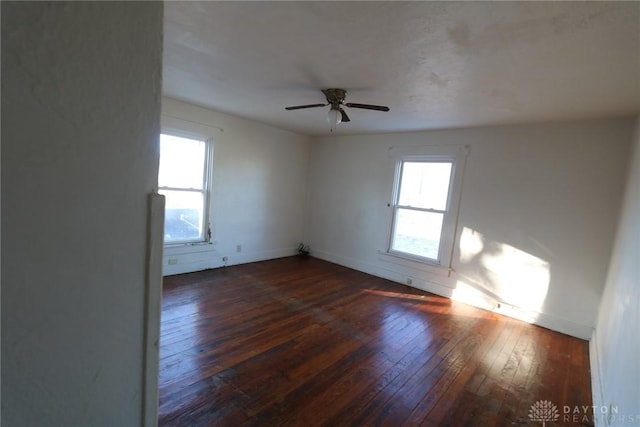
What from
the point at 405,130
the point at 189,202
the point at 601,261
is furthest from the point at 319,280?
the point at 601,261

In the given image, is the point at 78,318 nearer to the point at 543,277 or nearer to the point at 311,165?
the point at 543,277

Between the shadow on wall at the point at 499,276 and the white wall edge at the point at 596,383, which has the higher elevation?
the shadow on wall at the point at 499,276

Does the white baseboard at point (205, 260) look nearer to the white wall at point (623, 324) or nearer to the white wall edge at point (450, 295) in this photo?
the white wall edge at point (450, 295)

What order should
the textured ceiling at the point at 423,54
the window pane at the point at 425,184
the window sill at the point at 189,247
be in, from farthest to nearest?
the window pane at the point at 425,184, the window sill at the point at 189,247, the textured ceiling at the point at 423,54

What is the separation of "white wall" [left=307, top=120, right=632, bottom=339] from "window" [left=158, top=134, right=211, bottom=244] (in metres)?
2.81

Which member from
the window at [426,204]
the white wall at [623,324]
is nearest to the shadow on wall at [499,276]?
the window at [426,204]

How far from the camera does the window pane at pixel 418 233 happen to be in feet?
13.9

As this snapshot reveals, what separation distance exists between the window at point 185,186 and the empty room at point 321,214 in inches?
1.2

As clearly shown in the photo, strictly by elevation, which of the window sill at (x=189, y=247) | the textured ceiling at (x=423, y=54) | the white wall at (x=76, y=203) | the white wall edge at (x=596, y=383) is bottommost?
the white wall edge at (x=596, y=383)

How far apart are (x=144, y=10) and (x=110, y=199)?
1.43 feet

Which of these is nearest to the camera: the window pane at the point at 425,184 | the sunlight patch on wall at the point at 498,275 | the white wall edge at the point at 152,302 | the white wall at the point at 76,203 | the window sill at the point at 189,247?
the white wall at the point at 76,203

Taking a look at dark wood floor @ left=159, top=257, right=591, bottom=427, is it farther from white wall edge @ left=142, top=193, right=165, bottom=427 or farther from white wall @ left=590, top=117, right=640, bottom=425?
white wall edge @ left=142, top=193, right=165, bottom=427

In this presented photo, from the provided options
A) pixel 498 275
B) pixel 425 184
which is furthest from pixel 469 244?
pixel 425 184

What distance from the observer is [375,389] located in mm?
2104
